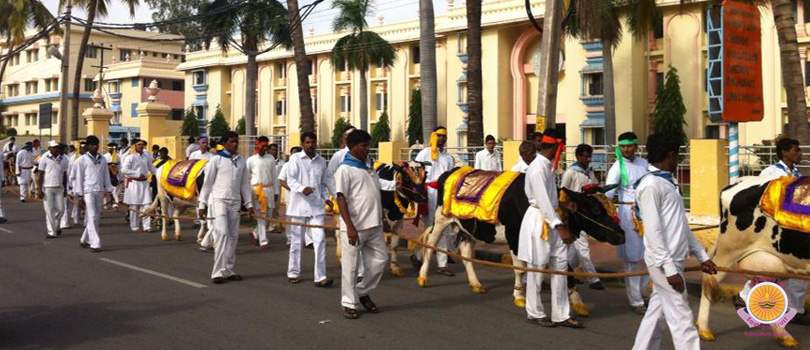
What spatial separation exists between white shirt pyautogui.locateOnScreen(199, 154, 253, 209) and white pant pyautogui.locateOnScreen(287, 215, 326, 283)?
71cm

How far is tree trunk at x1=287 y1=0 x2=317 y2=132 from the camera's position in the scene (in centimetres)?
2030

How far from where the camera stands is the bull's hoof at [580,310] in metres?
7.58

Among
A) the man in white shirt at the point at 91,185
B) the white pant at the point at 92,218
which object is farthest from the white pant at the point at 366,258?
the man in white shirt at the point at 91,185

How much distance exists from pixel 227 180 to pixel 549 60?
5864 millimetres

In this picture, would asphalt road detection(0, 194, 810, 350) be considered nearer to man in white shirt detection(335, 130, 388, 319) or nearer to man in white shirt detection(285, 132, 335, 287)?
man in white shirt detection(335, 130, 388, 319)

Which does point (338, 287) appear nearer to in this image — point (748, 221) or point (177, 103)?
point (748, 221)

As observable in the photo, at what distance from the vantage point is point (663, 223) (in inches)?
206

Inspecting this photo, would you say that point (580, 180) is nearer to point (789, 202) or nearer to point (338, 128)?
point (789, 202)

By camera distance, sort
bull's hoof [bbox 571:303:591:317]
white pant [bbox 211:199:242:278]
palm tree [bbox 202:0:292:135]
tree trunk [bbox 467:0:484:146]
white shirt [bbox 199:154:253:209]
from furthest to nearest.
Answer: palm tree [bbox 202:0:292:135] < tree trunk [bbox 467:0:484:146] < white shirt [bbox 199:154:253:209] < white pant [bbox 211:199:242:278] < bull's hoof [bbox 571:303:591:317]

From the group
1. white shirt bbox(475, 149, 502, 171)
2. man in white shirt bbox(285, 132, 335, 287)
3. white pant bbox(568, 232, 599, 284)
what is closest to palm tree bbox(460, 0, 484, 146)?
white shirt bbox(475, 149, 502, 171)

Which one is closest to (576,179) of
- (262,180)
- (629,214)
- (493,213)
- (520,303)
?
(629,214)

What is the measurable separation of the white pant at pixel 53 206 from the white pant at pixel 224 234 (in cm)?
596

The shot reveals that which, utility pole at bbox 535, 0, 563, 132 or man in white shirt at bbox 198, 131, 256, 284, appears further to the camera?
utility pole at bbox 535, 0, 563, 132

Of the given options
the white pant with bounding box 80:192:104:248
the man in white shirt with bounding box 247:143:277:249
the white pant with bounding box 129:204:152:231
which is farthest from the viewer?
the white pant with bounding box 129:204:152:231
